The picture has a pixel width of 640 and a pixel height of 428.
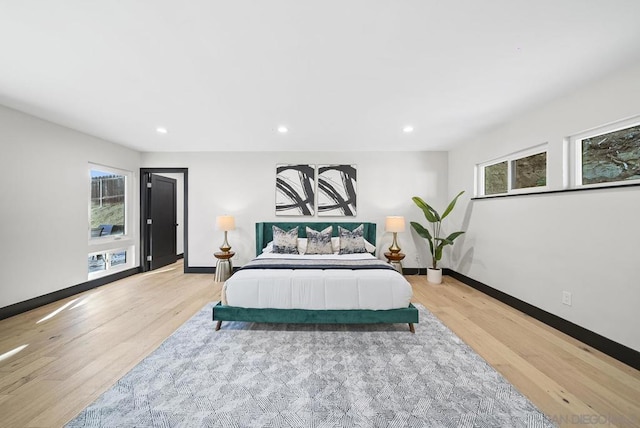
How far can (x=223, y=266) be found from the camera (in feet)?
14.9

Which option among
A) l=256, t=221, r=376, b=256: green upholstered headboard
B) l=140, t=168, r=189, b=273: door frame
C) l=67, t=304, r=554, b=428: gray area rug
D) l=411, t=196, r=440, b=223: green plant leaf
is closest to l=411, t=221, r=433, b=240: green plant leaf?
l=411, t=196, r=440, b=223: green plant leaf

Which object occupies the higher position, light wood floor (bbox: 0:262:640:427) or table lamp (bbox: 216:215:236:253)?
table lamp (bbox: 216:215:236:253)

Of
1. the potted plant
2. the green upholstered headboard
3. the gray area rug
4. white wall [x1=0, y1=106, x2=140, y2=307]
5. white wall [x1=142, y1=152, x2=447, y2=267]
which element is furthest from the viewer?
white wall [x1=142, y1=152, x2=447, y2=267]

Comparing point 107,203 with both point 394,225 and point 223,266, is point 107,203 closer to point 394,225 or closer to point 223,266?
point 223,266

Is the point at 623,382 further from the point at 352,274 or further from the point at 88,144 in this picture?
the point at 88,144

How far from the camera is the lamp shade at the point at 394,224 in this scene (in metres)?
4.46

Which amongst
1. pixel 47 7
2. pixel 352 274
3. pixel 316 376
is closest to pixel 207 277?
pixel 352 274

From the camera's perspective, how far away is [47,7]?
1.51 meters

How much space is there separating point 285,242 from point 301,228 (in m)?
0.66

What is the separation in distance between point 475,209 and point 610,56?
2.46 metres

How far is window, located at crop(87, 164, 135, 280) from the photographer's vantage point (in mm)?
4133

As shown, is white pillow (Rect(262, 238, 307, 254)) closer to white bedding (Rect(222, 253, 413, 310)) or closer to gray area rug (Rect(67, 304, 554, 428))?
white bedding (Rect(222, 253, 413, 310))

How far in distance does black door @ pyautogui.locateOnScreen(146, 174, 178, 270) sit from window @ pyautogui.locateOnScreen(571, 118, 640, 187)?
Answer: 266 inches

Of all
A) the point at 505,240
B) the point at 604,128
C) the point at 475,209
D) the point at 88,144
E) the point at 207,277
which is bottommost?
the point at 207,277
